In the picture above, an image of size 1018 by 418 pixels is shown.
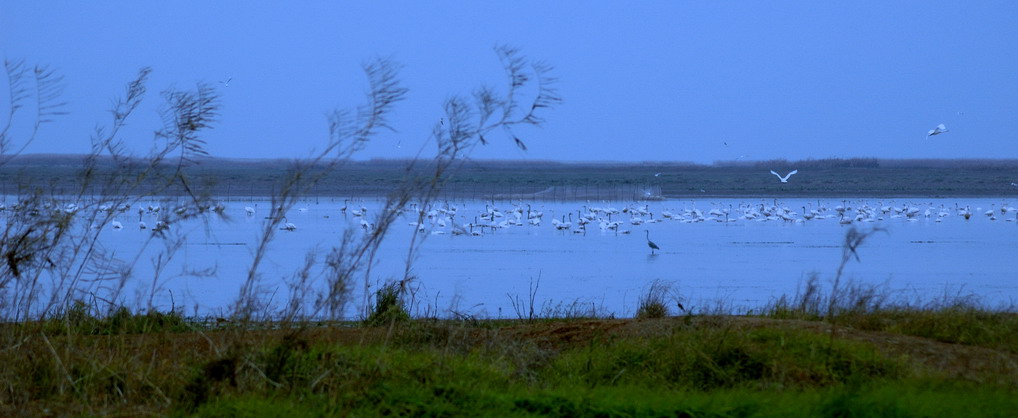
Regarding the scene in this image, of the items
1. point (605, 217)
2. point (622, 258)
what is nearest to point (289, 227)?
point (622, 258)

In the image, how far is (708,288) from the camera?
16734mm

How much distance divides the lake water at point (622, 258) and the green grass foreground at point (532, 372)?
224 centimetres

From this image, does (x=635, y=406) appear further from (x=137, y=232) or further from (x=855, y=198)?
(x=855, y=198)

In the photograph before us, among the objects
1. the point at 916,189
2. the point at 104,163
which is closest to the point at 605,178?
the point at 916,189

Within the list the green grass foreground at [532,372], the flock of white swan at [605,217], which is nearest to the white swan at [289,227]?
the flock of white swan at [605,217]

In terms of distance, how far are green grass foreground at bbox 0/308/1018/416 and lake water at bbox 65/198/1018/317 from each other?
2.24 meters

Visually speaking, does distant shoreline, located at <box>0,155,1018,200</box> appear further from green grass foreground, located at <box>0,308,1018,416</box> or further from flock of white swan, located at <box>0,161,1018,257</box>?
green grass foreground, located at <box>0,308,1018,416</box>

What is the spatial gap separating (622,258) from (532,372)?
13.6 meters

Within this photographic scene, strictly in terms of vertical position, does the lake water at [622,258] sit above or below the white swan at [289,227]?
below

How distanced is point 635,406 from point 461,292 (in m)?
9.56

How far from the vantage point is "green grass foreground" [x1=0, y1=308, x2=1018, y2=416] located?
6.71 m

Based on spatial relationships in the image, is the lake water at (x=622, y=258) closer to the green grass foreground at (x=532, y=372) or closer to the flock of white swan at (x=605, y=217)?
the flock of white swan at (x=605, y=217)

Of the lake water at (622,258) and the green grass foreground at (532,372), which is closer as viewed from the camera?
the green grass foreground at (532,372)

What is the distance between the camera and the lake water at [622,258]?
1582cm
